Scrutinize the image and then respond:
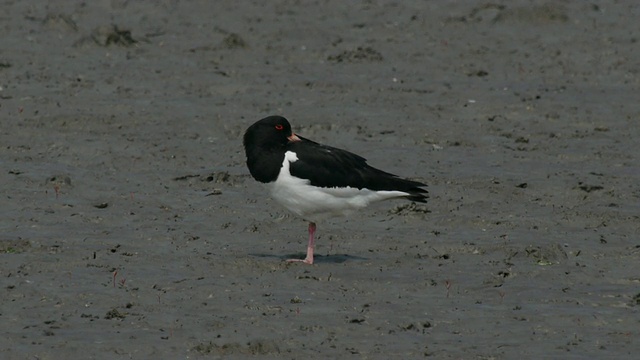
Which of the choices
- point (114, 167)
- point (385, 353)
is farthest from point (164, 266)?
point (114, 167)

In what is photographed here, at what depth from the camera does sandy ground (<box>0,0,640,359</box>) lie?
11008 mm

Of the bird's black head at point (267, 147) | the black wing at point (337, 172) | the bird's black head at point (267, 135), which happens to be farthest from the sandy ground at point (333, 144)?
the bird's black head at point (267, 135)

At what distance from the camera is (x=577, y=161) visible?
17.4m

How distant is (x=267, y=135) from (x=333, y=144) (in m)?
4.89

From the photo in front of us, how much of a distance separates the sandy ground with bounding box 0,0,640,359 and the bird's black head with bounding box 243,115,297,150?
3.45ft

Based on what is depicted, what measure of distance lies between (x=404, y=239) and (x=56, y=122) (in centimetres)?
641

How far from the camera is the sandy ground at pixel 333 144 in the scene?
36.1ft

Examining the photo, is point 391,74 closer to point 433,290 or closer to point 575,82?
point 575,82

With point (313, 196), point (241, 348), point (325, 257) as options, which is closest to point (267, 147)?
point (313, 196)

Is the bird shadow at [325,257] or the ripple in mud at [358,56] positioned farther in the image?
the ripple in mud at [358,56]

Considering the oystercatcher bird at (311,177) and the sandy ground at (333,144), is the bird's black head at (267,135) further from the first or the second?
the sandy ground at (333,144)

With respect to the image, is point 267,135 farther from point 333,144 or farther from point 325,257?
point 333,144

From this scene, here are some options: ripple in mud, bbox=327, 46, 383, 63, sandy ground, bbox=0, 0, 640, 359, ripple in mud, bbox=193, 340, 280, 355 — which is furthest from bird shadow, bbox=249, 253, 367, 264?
ripple in mud, bbox=327, 46, 383, 63

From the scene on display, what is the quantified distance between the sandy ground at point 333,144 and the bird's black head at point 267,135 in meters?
1.05
